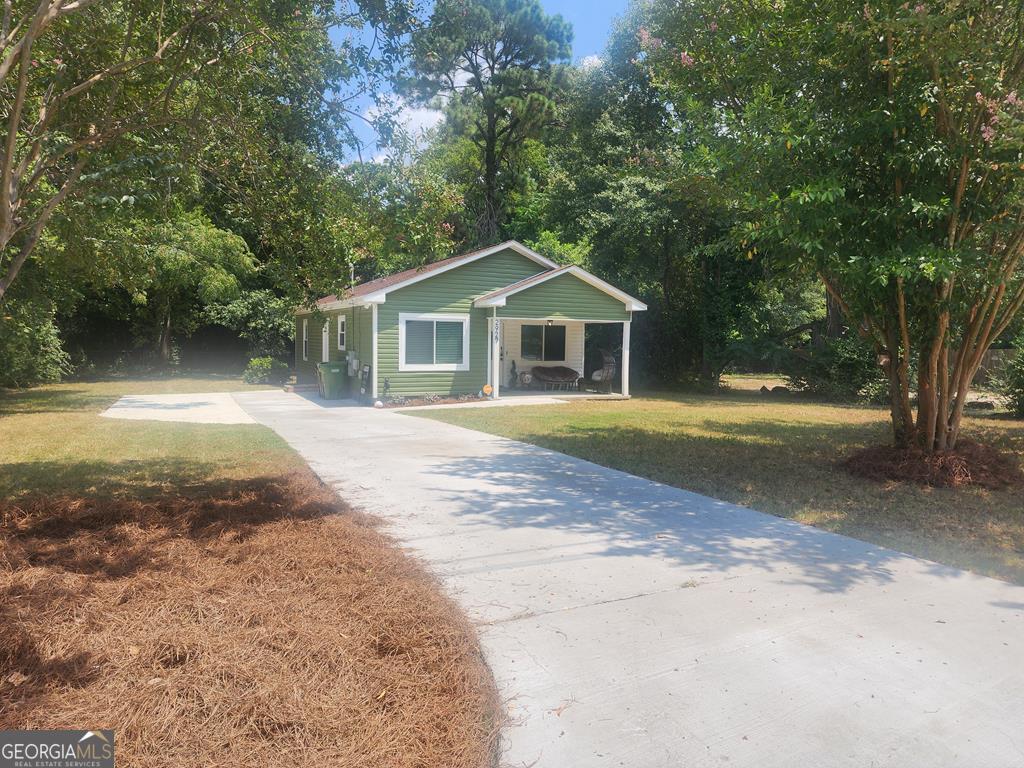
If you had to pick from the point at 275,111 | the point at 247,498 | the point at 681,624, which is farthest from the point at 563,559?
the point at 275,111

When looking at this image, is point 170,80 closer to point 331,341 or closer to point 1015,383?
point 331,341

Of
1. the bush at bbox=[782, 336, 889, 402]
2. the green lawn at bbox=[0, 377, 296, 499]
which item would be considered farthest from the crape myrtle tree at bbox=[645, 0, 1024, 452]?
the bush at bbox=[782, 336, 889, 402]

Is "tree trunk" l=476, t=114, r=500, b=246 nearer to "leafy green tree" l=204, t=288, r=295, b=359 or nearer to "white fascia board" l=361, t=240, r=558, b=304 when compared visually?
→ "leafy green tree" l=204, t=288, r=295, b=359

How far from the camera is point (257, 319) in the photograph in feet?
80.5

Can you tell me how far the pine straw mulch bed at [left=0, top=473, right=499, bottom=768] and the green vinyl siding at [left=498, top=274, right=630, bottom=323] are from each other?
495 inches

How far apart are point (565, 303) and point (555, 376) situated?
272 cm

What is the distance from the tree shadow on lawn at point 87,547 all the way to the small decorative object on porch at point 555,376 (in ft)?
42.4

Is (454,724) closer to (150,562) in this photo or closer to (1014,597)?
(150,562)

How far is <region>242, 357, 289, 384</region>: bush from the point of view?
22.3 meters

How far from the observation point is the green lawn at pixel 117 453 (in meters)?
7.02

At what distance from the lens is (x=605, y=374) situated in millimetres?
19812

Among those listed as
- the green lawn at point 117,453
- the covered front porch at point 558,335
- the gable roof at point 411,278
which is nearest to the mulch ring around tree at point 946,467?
the green lawn at point 117,453

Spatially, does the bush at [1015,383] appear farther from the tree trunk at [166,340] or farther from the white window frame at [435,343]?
the tree trunk at [166,340]

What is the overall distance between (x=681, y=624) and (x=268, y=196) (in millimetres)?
5519
